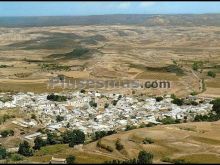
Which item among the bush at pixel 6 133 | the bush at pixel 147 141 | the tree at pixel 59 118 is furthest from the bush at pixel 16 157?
the tree at pixel 59 118

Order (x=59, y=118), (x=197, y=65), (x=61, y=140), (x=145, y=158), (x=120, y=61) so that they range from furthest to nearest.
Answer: (x=120, y=61)
(x=197, y=65)
(x=59, y=118)
(x=61, y=140)
(x=145, y=158)

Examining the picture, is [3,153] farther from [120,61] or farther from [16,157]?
[120,61]

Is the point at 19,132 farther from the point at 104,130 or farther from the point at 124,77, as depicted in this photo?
the point at 124,77

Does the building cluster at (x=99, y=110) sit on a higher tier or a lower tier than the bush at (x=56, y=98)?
lower

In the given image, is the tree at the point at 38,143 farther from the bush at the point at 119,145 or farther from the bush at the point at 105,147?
the bush at the point at 119,145

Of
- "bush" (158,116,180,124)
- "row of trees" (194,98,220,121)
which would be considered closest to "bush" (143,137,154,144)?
"bush" (158,116,180,124)

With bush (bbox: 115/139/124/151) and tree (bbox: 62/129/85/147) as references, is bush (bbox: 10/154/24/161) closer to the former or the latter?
tree (bbox: 62/129/85/147)

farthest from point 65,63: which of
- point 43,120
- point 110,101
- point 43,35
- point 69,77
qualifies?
point 43,35

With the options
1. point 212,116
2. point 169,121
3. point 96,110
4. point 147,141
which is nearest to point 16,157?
point 147,141
